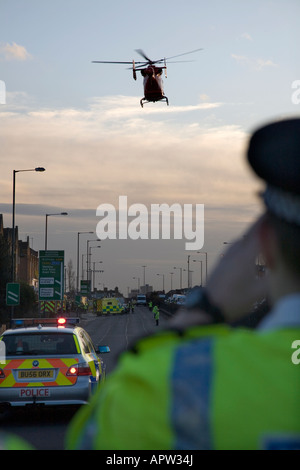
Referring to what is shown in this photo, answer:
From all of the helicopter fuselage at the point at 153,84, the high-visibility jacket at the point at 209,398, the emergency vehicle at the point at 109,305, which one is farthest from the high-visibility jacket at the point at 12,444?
the emergency vehicle at the point at 109,305

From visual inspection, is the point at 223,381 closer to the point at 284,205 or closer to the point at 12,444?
the point at 284,205

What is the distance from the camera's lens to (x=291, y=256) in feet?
5.31

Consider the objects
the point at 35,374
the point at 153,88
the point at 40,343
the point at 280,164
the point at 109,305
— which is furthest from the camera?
the point at 109,305

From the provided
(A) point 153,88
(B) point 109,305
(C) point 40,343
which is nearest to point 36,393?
(C) point 40,343

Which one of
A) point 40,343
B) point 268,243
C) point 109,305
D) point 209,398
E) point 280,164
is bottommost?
point 109,305

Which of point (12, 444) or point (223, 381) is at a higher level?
point (223, 381)

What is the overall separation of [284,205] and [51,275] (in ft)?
138

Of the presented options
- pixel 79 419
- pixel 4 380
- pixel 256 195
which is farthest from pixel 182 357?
pixel 4 380

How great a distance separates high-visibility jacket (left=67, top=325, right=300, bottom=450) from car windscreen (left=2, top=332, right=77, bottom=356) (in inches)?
479

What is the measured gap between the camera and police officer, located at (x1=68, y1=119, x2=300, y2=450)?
1380 mm

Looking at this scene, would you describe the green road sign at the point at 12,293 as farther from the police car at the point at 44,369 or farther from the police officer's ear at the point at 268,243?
the police officer's ear at the point at 268,243

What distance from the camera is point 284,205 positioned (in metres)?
1.60

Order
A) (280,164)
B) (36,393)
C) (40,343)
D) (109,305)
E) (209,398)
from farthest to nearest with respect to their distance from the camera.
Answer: (109,305) < (40,343) < (36,393) < (280,164) < (209,398)
